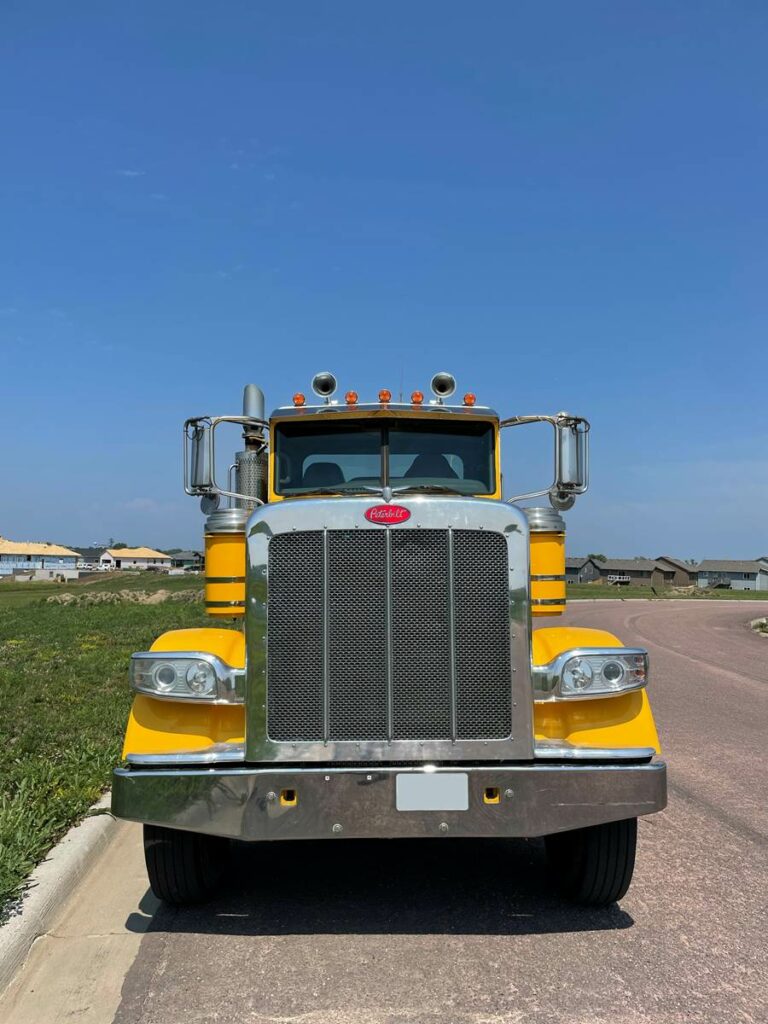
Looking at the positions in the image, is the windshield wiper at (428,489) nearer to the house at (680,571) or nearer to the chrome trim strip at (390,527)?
the chrome trim strip at (390,527)

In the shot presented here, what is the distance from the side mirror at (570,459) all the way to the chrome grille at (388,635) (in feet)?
5.05

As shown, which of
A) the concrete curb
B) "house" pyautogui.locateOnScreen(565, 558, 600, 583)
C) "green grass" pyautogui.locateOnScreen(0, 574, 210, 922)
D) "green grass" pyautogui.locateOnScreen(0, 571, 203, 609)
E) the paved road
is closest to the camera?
the paved road

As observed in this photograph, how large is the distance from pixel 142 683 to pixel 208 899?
122 cm

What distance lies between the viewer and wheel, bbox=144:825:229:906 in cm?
377

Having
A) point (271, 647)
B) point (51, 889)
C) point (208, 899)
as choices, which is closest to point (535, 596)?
point (271, 647)

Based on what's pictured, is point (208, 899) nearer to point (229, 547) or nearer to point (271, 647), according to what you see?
point (271, 647)

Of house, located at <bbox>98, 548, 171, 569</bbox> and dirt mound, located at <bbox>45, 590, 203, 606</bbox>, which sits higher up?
dirt mound, located at <bbox>45, 590, 203, 606</bbox>

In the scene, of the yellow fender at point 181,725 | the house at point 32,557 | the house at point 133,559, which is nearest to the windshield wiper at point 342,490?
the yellow fender at point 181,725

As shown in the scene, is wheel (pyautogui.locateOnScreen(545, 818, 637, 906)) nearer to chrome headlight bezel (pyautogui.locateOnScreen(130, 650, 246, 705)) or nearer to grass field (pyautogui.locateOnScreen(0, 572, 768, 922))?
chrome headlight bezel (pyautogui.locateOnScreen(130, 650, 246, 705))

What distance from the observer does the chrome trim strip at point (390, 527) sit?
139 inches

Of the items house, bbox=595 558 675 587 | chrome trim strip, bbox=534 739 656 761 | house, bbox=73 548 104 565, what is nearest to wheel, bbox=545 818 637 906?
chrome trim strip, bbox=534 739 656 761

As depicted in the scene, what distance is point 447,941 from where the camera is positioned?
3582 mm

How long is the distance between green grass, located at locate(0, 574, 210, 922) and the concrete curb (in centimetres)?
8

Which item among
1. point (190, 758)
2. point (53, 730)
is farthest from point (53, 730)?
point (190, 758)
